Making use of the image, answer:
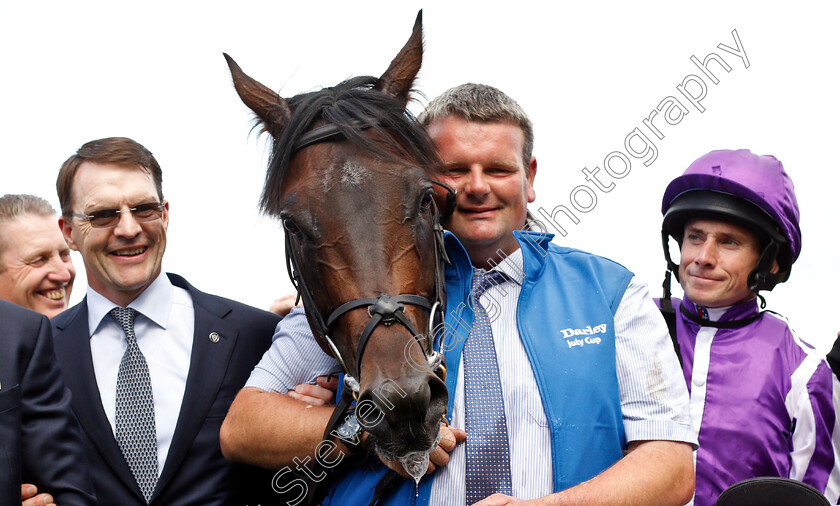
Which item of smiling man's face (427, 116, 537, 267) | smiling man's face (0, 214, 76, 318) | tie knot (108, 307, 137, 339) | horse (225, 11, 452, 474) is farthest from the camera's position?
smiling man's face (0, 214, 76, 318)

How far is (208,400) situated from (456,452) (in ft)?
5.16

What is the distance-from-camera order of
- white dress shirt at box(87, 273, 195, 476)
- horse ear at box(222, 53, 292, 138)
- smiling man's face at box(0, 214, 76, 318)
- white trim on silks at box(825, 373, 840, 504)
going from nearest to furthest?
horse ear at box(222, 53, 292, 138)
white trim on silks at box(825, 373, 840, 504)
white dress shirt at box(87, 273, 195, 476)
smiling man's face at box(0, 214, 76, 318)

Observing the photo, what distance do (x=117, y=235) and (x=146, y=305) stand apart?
412 mm

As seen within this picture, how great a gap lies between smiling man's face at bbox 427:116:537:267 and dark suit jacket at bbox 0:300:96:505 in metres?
1.82

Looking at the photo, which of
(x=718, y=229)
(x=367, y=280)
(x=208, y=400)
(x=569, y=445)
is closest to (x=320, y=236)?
(x=367, y=280)

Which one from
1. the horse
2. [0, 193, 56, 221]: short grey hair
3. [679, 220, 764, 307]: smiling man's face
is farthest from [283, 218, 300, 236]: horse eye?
[0, 193, 56, 221]: short grey hair

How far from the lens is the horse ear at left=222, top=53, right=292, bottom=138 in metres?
3.10

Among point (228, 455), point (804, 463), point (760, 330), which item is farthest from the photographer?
point (760, 330)

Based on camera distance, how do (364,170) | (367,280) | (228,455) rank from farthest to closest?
(228,455), (364,170), (367,280)

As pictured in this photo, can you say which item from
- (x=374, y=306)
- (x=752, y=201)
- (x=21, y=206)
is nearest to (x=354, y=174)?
(x=374, y=306)

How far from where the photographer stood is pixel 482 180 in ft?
9.41

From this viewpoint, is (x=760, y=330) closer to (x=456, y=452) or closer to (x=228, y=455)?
(x=456, y=452)

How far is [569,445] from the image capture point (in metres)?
2.38

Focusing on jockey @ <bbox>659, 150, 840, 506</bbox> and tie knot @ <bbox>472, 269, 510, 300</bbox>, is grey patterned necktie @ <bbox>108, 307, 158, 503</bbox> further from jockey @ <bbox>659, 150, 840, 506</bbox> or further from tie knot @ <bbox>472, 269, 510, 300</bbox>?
jockey @ <bbox>659, 150, 840, 506</bbox>
